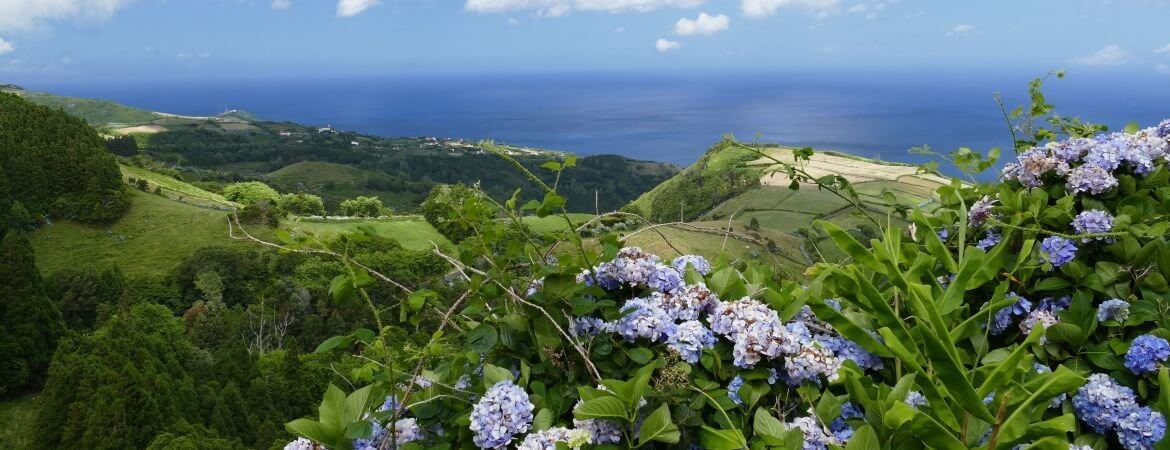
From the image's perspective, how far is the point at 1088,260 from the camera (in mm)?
1845

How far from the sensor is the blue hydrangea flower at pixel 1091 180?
6.40 ft

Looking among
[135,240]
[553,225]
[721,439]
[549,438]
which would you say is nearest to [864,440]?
[721,439]

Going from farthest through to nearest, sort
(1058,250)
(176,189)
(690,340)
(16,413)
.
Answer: (176,189), (16,413), (1058,250), (690,340)

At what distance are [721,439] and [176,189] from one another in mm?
72555

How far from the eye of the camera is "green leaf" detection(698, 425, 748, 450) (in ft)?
4.18

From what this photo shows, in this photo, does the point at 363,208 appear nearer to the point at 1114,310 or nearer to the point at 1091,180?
the point at 1091,180

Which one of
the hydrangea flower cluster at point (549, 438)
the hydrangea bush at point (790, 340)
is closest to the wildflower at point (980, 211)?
the hydrangea bush at point (790, 340)

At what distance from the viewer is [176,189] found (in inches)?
2447

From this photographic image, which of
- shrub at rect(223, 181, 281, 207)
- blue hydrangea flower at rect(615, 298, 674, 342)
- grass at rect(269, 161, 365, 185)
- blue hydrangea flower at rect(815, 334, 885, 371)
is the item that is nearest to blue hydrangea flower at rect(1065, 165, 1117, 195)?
blue hydrangea flower at rect(815, 334, 885, 371)

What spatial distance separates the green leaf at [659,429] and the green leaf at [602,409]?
5 cm

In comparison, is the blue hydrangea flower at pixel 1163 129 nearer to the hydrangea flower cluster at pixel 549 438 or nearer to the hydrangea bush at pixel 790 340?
the hydrangea bush at pixel 790 340

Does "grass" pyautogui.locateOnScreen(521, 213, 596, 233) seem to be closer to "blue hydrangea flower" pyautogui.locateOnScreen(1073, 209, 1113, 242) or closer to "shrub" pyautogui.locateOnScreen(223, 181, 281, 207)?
"blue hydrangea flower" pyautogui.locateOnScreen(1073, 209, 1113, 242)

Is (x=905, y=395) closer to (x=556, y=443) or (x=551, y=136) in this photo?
(x=556, y=443)

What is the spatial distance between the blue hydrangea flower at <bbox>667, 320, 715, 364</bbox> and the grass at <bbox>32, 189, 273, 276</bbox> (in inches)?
1906
